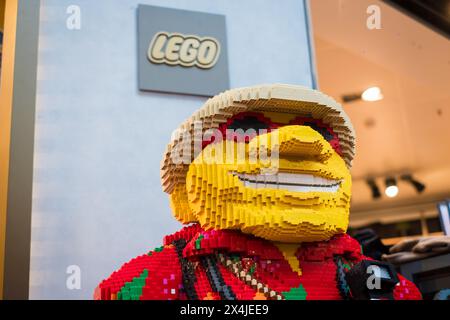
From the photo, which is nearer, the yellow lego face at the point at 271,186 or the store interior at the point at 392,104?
the yellow lego face at the point at 271,186

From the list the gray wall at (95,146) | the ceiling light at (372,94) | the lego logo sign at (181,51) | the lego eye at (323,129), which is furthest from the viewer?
the ceiling light at (372,94)

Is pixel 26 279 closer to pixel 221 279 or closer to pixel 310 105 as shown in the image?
pixel 221 279

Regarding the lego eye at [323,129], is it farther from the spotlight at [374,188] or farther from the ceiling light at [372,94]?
the spotlight at [374,188]

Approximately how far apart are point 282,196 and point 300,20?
1.07 metres

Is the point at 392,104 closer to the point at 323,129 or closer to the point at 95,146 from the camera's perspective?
the point at 95,146

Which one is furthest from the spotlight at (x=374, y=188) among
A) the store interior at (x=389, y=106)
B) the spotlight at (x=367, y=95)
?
the spotlight at (x=367, y=95)

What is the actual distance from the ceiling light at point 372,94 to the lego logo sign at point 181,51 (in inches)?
59.8

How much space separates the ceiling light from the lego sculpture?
2141 millimetres

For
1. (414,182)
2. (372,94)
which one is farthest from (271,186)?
(414,182)

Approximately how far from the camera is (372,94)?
318cm

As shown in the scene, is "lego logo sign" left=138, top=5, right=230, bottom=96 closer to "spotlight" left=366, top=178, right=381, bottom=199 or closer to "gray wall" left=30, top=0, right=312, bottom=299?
"gray wall" left=30, top=0, right=312, bottom=299

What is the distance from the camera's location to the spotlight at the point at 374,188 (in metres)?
4.54

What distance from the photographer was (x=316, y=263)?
3.34ft
